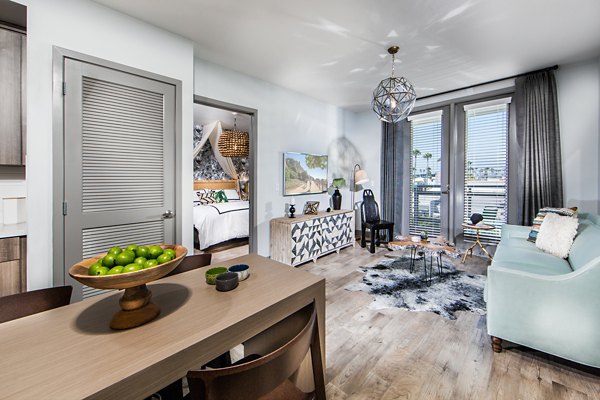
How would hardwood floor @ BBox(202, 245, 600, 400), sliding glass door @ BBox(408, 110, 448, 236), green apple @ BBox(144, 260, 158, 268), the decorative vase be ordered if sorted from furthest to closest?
the decorative vase < sliding glass door @ BBox(408, 110, 448, 236) < hardwood floor @ BBox(202, 245, 600, 400) < green apple @ BBox(144, 260, 158, 268)

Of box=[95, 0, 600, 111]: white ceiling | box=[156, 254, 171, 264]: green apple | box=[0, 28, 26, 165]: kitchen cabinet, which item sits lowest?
box=[156, 254, 171, 264]: green apple

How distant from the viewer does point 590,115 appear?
3336mm

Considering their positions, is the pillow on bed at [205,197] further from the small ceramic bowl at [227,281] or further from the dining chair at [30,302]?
the small ceramic bowl at [227,281]

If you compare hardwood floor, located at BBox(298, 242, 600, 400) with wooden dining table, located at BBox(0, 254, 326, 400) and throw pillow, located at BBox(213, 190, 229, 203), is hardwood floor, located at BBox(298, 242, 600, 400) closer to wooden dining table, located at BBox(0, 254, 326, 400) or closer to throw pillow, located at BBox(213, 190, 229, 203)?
wooden dining table, located at BBox(0, 254, 326, 400)

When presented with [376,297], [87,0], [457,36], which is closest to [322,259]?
[376,297]

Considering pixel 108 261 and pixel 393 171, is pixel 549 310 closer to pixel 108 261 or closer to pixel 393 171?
pixel 108 261

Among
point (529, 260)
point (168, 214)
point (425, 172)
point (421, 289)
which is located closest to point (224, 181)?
point (168, 214)

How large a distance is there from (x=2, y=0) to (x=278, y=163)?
3.04m

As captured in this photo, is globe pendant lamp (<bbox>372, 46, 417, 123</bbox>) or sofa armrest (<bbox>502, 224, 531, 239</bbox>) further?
sofa armrest (<bbox>502, 224, 531, 239</bbox>)

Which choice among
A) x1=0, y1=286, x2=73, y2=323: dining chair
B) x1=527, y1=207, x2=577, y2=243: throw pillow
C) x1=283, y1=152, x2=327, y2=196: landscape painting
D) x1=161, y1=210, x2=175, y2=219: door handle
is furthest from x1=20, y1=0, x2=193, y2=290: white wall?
x1=527, y1=207, x2=577, y2=243: throw pillow

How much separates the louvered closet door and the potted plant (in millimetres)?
2979

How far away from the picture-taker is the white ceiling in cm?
227

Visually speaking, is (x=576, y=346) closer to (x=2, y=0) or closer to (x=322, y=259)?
(x=322, y=259)

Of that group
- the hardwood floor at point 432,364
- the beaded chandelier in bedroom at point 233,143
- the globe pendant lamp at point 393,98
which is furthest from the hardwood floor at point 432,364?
the beaded chandelier in bedroom at point 233,143
